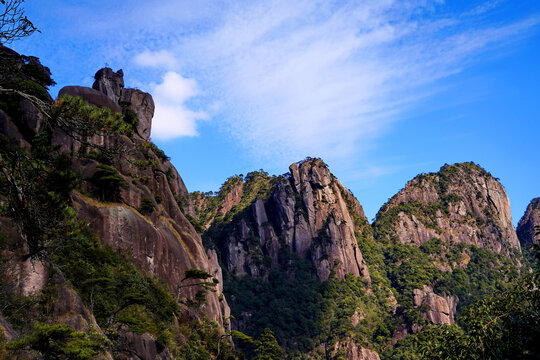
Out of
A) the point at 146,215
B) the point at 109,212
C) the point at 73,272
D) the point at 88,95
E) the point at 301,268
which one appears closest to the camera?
the point at 73,272

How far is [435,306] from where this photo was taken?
105 meters

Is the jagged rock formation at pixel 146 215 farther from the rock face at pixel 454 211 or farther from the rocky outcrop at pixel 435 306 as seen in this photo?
the rock face at pixel 454 211

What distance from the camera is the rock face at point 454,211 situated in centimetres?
15225

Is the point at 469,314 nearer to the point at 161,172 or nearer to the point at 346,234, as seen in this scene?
the point at 161,172

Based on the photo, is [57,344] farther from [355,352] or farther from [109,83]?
[355,352]

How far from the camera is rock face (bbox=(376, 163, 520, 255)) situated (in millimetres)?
152250

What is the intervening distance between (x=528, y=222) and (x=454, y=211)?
2204 inches

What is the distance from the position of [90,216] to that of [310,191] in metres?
99.8

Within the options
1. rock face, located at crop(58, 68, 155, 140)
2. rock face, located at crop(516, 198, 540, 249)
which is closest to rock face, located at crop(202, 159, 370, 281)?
rock face, located at crop(58, 68, 155, 140)

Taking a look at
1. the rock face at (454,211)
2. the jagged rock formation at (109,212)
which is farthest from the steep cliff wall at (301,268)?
the jagged rock formation at (109,212)

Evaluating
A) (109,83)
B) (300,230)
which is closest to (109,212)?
(109,83)

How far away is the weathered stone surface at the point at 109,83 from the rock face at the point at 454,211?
11698 centimetres

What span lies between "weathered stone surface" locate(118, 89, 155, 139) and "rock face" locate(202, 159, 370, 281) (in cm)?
6628

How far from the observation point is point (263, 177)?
159 metres
